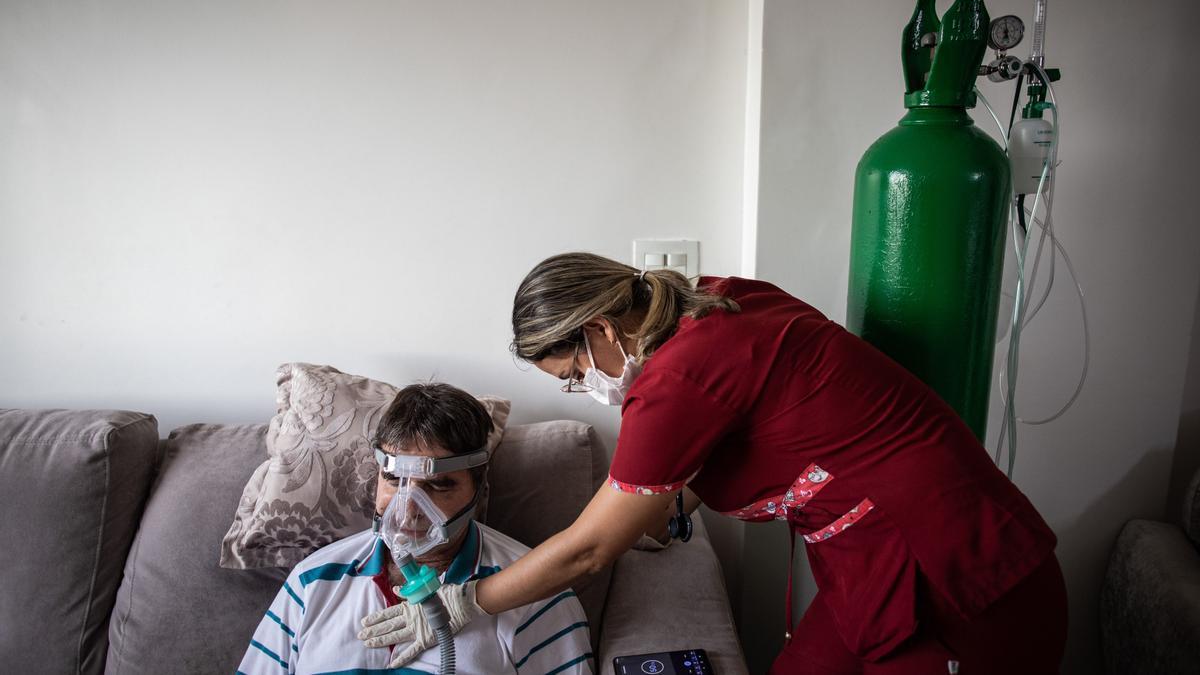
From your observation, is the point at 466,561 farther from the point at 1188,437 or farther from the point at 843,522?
the point at 1188,437

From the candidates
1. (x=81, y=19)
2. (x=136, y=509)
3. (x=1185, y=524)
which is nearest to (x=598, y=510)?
(x=136, y=509)

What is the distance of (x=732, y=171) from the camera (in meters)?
1.86

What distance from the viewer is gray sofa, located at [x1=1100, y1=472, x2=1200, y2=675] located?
1.46m

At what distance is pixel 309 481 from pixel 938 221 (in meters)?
1.31

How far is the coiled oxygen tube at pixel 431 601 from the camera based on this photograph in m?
1.17

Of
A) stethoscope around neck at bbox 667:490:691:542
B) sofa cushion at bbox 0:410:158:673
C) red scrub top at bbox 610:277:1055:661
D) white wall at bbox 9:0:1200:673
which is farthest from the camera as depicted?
white wall at bbox 9:0:1200:673

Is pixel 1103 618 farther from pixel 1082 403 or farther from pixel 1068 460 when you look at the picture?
pixel 1082 403

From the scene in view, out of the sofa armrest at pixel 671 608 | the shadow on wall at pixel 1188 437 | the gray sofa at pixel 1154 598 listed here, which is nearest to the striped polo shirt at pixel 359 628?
the sofa armrest at pixel 671 608

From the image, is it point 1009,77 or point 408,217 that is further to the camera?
point 408,217

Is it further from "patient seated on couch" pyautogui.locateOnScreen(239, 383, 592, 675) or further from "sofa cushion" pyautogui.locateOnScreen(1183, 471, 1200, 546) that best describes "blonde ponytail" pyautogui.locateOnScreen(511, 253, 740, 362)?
"sofa cushion" pyautogui.locateOnScreen(1183, 471, 1200, 546)

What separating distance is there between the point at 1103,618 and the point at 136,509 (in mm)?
2317

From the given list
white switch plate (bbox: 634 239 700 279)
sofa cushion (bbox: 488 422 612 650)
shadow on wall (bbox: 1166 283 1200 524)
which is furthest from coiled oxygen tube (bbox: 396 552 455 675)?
shadow on wall (bbox: 1166 283 1200 524)

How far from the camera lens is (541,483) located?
164 centimetres

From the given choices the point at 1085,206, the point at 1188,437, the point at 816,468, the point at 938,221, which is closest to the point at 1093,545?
the point at 1188,437
